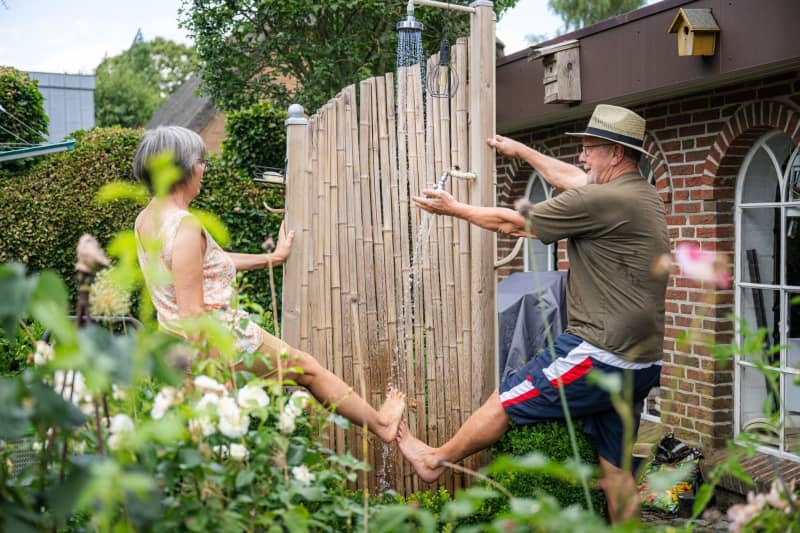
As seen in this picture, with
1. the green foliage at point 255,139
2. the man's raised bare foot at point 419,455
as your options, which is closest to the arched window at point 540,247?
the green foliage at point 255,139

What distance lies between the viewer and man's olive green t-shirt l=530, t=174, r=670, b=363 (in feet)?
9.64

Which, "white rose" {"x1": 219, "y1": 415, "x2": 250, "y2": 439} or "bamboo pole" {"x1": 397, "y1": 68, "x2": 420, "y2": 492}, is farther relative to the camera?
"bamboo pole" {"x1": 397, "y1": 68, "x2": 420, "y2": 492}

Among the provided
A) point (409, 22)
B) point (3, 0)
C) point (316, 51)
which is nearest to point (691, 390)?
point (409, 22)

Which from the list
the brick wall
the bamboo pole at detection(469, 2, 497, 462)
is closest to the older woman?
the bamboo pole at detection(469, 2, 497, 462)

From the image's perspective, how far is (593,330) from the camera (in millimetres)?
2965

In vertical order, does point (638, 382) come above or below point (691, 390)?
above

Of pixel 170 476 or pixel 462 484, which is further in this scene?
pixel 462 484

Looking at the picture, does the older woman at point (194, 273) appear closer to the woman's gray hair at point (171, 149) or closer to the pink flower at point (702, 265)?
the woman's gray hair at point (171, 149)

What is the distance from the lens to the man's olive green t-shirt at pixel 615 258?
9.64ft

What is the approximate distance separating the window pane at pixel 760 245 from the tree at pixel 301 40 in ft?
25.7

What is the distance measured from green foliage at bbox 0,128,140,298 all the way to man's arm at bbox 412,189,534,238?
5.13m

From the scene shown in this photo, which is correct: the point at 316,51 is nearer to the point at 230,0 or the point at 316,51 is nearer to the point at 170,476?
the point at 230,0

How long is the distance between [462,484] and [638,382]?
939mm

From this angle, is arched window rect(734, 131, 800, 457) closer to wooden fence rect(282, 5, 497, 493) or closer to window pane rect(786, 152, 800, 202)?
window pane rect(786, 152, 800, 202)
